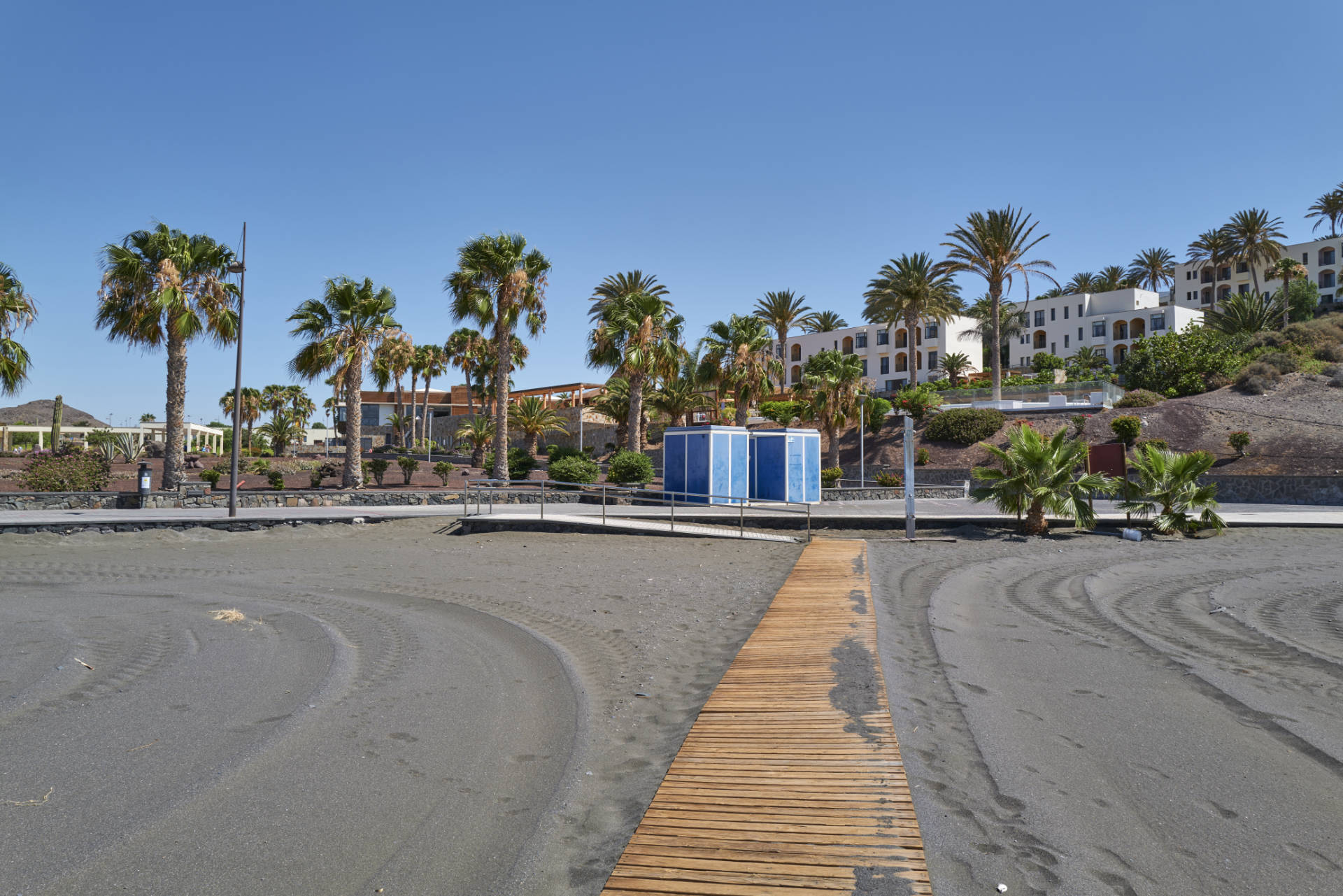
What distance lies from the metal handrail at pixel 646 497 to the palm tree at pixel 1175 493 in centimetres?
826

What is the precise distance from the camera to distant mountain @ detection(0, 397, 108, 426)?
228ft

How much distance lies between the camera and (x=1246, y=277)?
3177 inches

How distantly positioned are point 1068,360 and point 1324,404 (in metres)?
39.1

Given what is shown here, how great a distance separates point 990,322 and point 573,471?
57329 mm

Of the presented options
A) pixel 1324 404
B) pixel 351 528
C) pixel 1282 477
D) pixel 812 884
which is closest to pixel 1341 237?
pixel 1324 404

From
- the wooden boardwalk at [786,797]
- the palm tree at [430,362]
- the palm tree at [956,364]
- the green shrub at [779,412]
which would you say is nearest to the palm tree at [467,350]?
the palm tree at [430,362]

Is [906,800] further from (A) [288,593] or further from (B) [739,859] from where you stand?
(A) [288,593]

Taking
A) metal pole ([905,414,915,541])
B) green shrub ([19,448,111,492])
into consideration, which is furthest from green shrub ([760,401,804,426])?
green shrub ([19,448,111,492])

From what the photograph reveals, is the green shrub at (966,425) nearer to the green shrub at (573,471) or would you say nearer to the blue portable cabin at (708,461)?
the blue portable cabin at (708,461)

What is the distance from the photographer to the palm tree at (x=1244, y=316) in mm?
58500

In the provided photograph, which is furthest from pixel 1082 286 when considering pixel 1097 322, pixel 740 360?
pixel 740 360

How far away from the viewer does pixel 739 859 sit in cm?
349

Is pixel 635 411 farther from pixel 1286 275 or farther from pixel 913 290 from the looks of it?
pixel 1286 275

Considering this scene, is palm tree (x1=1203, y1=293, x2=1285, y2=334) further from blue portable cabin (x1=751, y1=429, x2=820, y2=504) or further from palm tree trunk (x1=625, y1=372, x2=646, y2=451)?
palm tree trunk (x1=625, y1=372, x2=646, y2=451)
